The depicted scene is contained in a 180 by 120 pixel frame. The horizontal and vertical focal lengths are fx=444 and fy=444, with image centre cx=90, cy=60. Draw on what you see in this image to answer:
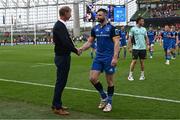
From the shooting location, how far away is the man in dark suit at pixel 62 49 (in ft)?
29.1

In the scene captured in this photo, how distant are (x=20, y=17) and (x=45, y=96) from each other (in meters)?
85.3

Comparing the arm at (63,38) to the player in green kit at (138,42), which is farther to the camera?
the player in green kit at (138,42)

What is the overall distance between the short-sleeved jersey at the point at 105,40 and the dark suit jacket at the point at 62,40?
70cm

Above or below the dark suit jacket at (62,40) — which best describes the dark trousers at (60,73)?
below

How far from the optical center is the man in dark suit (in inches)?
349

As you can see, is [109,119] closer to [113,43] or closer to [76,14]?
[113,43]

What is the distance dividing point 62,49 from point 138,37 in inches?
223

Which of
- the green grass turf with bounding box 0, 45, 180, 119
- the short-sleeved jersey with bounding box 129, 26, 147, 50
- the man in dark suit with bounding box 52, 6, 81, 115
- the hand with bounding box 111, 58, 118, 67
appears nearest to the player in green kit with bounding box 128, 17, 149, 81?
the short-sleeved jersey with bounding box 129, 26, 147, 50

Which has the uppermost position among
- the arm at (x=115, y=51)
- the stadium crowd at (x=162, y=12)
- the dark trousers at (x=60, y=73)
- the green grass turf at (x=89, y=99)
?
the stadium crowd at (x=162, y=12)

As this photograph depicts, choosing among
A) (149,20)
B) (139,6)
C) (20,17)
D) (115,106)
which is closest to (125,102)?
(115,106)

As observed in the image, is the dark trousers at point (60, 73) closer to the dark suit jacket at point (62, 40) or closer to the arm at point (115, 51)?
the dark suit jacket at point (62, 40)

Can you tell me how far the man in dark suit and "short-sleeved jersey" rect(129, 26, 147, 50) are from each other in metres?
5.41

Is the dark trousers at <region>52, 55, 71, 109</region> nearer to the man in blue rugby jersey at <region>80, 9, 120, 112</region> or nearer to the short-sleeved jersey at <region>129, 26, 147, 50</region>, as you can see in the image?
the man in blue rugby jersey at <region>80, 9, 120, 112</region>

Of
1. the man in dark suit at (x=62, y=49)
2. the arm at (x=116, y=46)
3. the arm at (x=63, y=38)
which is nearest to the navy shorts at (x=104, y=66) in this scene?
the arm at (x=116, y=46)
